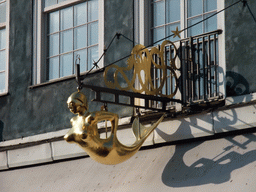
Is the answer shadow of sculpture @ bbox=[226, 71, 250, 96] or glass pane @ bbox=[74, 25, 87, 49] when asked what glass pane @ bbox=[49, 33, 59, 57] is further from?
shadow of sculpture @ bbox=[226, 71, 250, 96]

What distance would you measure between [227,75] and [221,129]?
72 centimetres

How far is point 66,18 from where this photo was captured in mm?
13867

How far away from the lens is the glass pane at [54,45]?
13.9m

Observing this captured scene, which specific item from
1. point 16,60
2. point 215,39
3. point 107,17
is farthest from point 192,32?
point 16,60

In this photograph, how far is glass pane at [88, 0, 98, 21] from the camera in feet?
43.8

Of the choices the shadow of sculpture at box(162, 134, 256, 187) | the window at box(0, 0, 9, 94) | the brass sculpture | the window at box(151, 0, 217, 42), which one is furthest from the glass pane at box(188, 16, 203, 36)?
the window at box(0, 0, 9, 94)

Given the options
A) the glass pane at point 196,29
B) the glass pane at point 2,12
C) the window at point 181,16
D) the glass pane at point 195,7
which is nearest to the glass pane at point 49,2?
the glass pane at point 2,12

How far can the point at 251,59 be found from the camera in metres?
10.7

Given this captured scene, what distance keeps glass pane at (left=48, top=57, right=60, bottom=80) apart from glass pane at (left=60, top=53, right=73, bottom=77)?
123mm

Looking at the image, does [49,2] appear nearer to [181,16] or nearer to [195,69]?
[181,16]

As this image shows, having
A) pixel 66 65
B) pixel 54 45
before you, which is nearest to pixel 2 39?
pixel 54 45

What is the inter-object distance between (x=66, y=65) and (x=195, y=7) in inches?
105

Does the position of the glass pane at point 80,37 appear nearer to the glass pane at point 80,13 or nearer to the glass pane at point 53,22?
the glass pane at point 80,13

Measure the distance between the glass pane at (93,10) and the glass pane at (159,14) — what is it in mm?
1217
